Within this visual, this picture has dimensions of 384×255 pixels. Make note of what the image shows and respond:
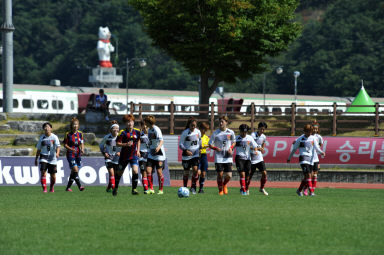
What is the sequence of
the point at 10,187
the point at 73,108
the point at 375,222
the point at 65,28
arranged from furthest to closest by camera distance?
the point at 65,28, the point at 73,108, the point at 10,187, the point at 375,222

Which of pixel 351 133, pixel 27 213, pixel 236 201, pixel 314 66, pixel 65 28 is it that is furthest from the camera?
pixel 65 28

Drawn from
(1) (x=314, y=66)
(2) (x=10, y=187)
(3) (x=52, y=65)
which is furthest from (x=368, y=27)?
(2) (x=10, y=187)

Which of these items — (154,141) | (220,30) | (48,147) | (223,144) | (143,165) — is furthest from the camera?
(220,30)

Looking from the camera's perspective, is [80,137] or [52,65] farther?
[52,65]

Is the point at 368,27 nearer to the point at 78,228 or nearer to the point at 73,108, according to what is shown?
the point at 73,108

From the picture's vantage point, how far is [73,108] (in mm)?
55156

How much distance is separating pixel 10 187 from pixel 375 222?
42.2 feet

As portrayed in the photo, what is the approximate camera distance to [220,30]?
36062mm

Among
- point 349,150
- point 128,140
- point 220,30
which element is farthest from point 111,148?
point 220,30

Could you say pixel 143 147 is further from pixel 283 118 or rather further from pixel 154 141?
pixel 283 118

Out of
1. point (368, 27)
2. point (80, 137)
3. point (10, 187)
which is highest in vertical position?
point (368, 27)

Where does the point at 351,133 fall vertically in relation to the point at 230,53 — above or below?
below

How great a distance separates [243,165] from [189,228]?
7.86 meters

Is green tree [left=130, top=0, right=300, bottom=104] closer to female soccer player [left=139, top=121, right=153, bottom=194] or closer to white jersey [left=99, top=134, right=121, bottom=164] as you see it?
white jersey [left=99, top=134, right=121, bottom=164]
